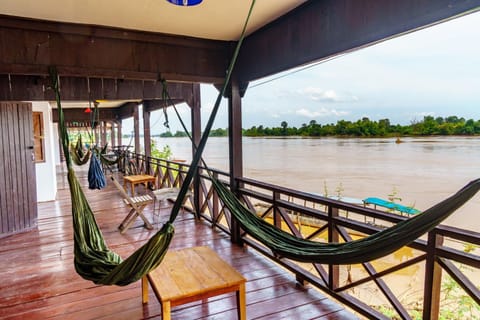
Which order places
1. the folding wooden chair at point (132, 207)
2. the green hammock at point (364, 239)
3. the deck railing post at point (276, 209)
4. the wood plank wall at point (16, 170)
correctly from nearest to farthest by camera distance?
the green hammock at point (364, 239), the deck railing post at point (276, 209), the wood plank wall at point (16, 170), the folding wooden chair at point (132, 207)

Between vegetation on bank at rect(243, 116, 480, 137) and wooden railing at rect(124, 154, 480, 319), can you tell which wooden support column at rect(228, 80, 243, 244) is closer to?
wooden railing at rect(124, 154, 480, 319)

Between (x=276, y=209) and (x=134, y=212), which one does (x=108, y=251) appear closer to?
Result: (x=276, y=209)

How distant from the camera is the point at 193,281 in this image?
6.12ft

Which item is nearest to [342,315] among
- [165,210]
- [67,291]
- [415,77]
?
[67,291]

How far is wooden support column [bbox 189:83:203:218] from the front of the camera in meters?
4.67

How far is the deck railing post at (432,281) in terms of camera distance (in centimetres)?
162

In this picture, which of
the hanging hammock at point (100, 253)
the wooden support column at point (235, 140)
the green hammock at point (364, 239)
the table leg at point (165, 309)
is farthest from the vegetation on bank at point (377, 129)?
the table leg at point (165, 309)

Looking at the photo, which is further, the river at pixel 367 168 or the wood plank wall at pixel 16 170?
the river at pixel 367 168

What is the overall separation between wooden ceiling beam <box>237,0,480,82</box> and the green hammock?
35.8 inches

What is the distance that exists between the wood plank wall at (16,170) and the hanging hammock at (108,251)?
2234mm

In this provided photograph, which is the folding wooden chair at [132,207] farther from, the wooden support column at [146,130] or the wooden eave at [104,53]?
the wooden support column at [146,130]

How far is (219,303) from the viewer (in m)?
2.29

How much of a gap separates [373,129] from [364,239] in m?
3.27

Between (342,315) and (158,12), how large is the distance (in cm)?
259
